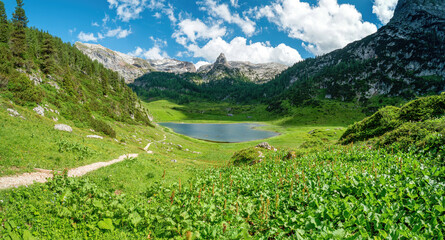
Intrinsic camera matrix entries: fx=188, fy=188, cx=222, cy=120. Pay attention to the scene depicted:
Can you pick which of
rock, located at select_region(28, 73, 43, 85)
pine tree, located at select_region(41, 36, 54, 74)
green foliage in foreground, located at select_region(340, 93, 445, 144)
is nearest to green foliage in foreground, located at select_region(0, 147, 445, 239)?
green foliage in foreground, located at select_region(340, 93, 445, 144)

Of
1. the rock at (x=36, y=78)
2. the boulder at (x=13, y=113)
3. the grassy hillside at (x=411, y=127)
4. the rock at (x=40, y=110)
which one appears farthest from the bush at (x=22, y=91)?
the grassy hillside at (x=411, y=127)

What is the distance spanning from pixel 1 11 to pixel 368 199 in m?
119

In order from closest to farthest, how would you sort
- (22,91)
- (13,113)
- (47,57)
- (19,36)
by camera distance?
1. (13,113)
2. (22,91)
3. (19,36)
4. (47,57)

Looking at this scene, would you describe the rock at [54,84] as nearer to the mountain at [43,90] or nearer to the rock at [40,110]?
the mountain at [43,90]

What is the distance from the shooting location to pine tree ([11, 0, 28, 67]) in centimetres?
5277

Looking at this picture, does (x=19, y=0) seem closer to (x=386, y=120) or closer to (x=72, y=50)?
(x=72, y=50)

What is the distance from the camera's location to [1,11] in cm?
7131

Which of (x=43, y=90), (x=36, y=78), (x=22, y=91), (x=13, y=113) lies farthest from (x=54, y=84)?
(x=13, y=113)

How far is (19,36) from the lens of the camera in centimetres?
6303

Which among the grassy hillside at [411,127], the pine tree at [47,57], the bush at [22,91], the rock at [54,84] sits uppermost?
the pine tree at [47,57]

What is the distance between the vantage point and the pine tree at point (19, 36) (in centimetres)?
5277

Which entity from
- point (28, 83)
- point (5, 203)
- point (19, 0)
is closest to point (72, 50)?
point (19, 0)

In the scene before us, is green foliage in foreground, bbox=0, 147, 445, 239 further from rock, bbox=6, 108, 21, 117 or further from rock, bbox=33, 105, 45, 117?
rock, bbox=33, 105, 45, 117

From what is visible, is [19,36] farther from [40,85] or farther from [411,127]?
[411,127]
